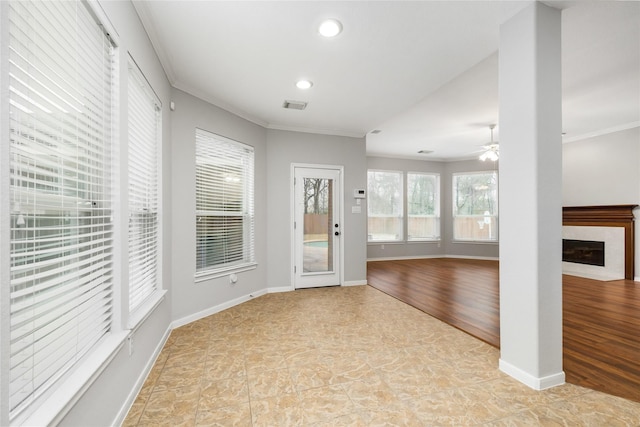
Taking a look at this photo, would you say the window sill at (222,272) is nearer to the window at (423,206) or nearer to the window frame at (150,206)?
the window frame at (150,206)

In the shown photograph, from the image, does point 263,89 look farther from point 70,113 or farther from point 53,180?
point 53,180

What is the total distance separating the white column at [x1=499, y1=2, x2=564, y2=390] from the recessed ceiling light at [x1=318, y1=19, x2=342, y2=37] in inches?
50.3

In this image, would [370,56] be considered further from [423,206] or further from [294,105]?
[423,206]

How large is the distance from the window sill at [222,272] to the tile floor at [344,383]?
0.51 metres

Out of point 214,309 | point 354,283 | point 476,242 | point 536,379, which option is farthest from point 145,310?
point 476,242

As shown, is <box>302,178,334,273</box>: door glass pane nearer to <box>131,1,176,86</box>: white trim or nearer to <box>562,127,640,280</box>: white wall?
<box>131,1,176,86</box>: white trim

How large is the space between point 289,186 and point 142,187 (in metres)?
2.60

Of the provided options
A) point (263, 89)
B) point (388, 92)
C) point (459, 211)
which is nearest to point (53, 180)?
point (263, 89)

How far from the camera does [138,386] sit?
199cm

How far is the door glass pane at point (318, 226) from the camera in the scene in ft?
16.0

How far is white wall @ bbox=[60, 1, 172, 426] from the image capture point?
1.41 metres

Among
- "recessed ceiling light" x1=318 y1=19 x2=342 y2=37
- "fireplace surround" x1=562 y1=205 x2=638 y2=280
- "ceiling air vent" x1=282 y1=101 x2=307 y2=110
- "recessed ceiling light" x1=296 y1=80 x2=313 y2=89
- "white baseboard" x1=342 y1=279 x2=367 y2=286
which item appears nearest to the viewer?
"recessed ceiling light" x1=318 y1=19 x2=342 y2=37

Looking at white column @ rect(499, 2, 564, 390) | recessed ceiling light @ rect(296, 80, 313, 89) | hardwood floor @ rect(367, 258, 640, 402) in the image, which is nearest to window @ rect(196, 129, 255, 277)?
recessed ceiling light @ rect(296, 80, 313, 89)

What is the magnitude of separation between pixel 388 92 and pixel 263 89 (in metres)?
1.49
